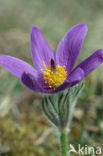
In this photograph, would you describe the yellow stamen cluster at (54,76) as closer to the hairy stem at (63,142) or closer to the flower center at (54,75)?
the flower center at (54,75)

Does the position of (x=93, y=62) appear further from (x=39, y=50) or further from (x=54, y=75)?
(x=39, y=50)

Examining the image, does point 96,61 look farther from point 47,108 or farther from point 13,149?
point 13,149

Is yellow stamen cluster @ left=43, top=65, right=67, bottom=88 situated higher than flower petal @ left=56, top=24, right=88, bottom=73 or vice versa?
flower petal @ left=56, top=24, right=88, bottom=73

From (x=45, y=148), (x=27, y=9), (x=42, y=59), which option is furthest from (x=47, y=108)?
(x=27, y=9)

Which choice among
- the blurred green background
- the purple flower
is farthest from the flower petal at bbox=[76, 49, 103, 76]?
the blurred green background

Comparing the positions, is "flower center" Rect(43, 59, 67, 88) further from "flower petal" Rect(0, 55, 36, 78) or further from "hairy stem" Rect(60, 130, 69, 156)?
"hairy stem" Rect(60, 130, 69, 156)

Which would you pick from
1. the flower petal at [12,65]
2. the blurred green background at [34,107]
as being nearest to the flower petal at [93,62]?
the flower petal at [12,65]
